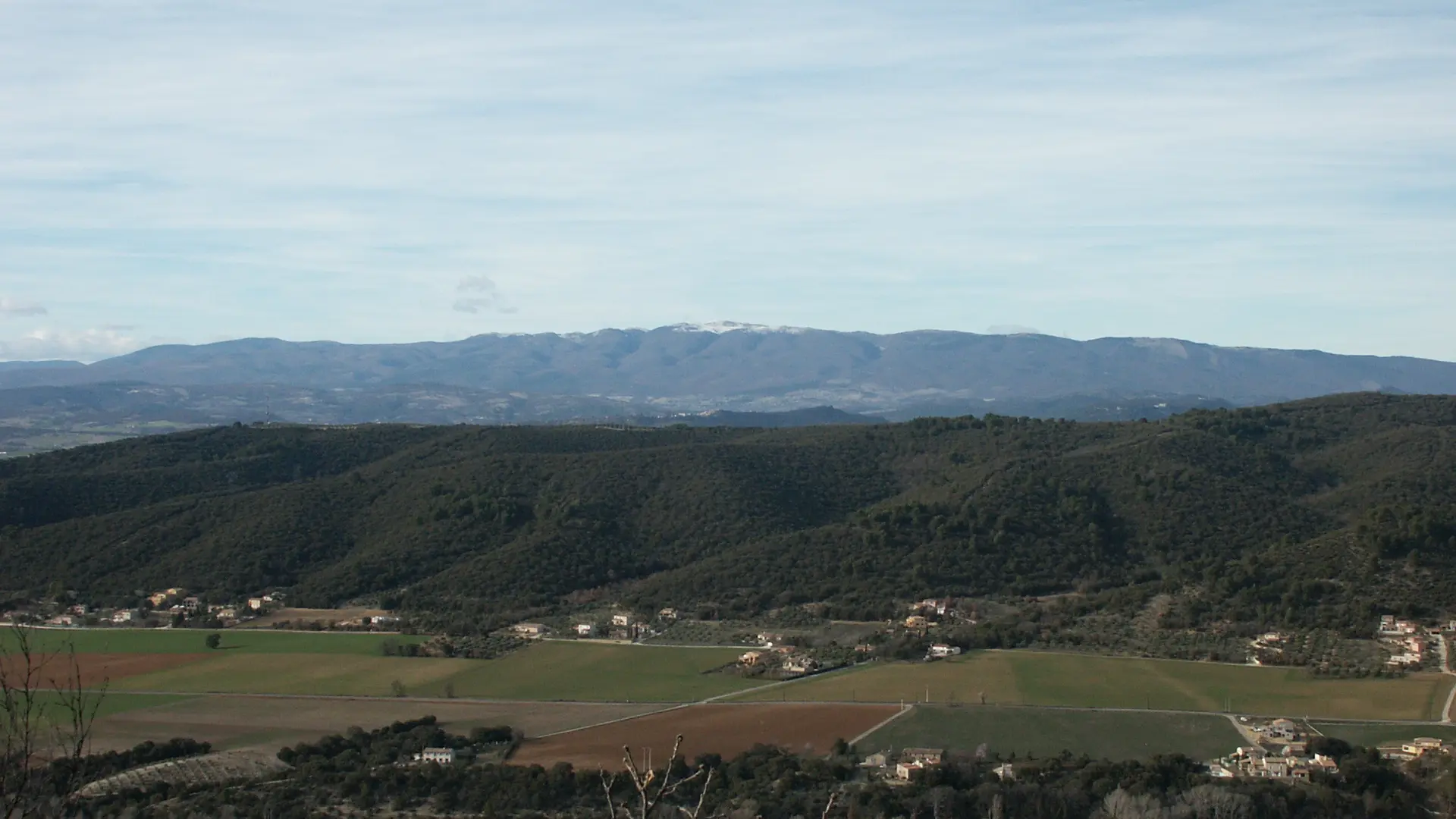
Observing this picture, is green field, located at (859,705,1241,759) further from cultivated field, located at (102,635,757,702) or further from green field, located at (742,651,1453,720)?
cultivated field, located at (102,635,757,702)

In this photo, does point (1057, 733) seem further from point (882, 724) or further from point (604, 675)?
point (604, 675)

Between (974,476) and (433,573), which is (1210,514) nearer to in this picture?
(974,476)

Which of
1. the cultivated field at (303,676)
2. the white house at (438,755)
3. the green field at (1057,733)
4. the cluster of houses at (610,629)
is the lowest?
the cultivated field at (303,676)

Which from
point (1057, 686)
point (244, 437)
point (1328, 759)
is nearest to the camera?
point (1328, 759)

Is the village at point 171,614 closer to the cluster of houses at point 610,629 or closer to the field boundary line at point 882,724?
the cluster of houses at point 610,629

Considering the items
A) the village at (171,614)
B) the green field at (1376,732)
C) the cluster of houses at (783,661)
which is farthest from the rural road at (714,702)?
the village at (171,614)

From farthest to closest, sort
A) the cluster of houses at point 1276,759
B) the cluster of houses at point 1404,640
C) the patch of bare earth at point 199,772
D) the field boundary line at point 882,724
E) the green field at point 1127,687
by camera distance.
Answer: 1. the cluster of houses at point 1404,640
2. the green field at point 1127,687
3. the field boundary line at point 882,724
4. the patch of bare earth at point 199,772
5. the cluster of houses at point 1276,759

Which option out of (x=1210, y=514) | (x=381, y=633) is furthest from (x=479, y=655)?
(x=1210, y=514)
